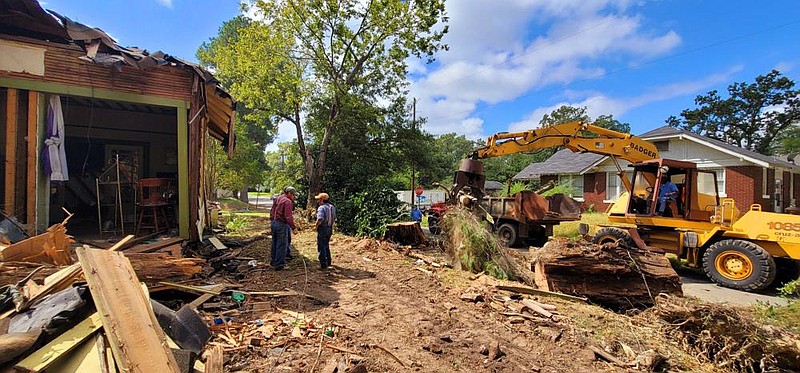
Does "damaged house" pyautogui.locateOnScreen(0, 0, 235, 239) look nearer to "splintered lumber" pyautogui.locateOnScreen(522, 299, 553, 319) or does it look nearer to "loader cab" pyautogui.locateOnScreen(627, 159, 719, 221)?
"splintered lumber" pyautogui.locateOnScreen(522, 299, 553, 319)

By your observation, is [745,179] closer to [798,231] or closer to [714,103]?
[798,231]

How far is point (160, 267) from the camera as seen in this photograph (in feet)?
17.1

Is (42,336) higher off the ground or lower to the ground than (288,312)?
higher

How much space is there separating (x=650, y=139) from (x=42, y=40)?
23397 millimetres

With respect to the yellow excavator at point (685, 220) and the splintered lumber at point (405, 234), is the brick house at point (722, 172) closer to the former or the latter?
the yellow excavator at point (685, 220)

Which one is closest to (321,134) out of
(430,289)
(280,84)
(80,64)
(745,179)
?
(280,84)

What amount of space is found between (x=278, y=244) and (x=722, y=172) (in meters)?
20.7

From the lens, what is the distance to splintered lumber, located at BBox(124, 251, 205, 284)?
5.04m

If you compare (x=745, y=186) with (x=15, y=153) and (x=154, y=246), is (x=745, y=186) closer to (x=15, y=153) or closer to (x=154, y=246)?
(x=154, y=246)

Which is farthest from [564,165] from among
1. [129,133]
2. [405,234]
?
[129,133]

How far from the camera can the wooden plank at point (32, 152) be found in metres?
6.52

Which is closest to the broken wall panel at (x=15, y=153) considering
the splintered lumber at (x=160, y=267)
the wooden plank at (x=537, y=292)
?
the splintered lumber at (x=160, y=267)

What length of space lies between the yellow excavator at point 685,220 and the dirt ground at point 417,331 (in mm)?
3831

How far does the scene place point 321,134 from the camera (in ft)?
62.7
